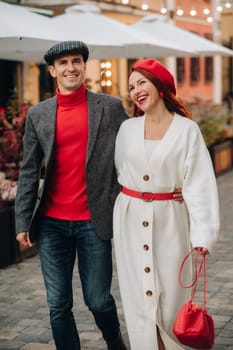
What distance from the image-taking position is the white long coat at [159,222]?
4262mm

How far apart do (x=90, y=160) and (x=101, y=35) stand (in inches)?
353

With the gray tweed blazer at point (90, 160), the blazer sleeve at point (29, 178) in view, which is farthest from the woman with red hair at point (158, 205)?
the blazer sleeve at point (29, 178)

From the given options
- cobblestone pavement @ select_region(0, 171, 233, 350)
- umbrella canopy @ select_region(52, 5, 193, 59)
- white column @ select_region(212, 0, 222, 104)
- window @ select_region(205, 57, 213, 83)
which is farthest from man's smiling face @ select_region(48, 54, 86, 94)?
white column @ select_region(212, 0, 222, 104)

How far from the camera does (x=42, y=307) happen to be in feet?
21.8

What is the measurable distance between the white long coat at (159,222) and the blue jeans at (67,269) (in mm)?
162

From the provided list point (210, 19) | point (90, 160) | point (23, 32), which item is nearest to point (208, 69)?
point (210, 19)

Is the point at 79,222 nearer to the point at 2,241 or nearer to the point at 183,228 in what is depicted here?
the point at 183,228

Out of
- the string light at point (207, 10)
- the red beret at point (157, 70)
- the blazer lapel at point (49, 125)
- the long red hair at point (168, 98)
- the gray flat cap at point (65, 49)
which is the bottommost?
the blazer lapel at point (49, 125)

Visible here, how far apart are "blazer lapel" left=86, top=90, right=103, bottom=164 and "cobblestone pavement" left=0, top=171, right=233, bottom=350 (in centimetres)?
164

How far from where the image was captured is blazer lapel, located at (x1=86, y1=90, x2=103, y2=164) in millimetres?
4527

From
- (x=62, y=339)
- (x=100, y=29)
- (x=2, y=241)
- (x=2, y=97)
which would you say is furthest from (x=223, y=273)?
(x=2, y=97)

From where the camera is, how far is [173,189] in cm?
433

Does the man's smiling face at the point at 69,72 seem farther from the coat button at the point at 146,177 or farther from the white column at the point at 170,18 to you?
the white column at the point at 170,18

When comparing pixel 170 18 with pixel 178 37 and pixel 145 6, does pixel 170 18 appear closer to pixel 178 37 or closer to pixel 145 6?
pixel 145 6
